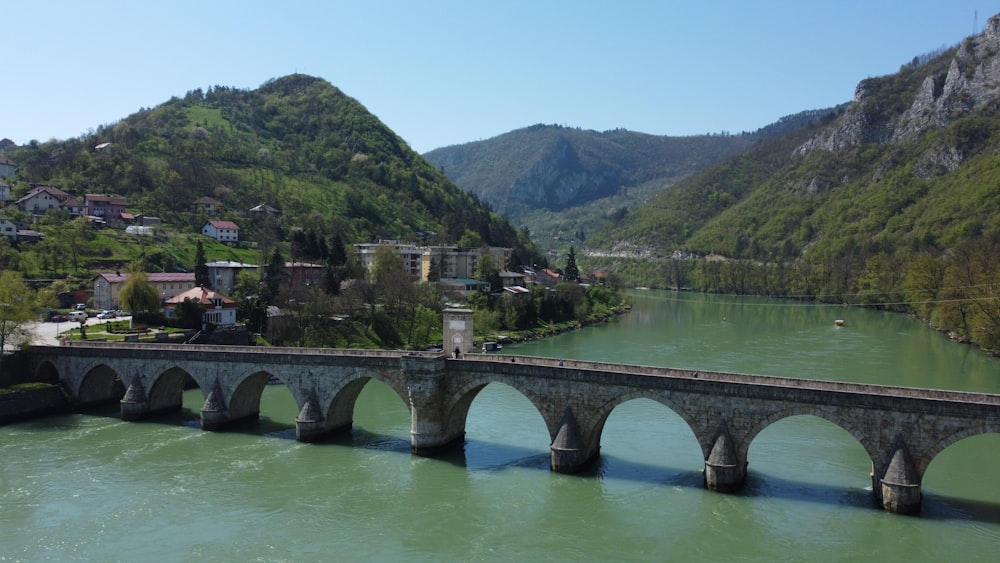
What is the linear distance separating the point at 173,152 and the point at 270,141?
33241mm

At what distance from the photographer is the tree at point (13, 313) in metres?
37.9

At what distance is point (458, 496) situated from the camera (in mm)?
25734

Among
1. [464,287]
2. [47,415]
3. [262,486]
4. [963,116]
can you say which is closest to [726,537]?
[262,486]

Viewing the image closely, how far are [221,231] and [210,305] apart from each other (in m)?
32.9

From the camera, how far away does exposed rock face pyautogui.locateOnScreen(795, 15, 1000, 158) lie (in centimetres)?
13112

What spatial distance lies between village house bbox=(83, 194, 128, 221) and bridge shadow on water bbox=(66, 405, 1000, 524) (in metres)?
46.0

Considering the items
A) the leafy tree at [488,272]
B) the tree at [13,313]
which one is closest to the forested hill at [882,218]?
the leafy tree at [488,272]

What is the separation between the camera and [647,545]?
21.6 m

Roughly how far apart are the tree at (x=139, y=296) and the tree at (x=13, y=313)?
872 cm

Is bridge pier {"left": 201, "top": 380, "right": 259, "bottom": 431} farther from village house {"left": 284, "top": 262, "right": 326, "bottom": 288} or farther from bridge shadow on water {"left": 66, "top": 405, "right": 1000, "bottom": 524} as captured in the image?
village house {"left": 284, "top": 262, "right": 326, "bottom": 288}

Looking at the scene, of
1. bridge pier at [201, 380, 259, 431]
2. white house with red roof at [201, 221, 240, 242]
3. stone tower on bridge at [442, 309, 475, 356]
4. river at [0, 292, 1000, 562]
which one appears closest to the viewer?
river at [0, 292, 1000, 562]

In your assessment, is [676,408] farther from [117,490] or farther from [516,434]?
[117,490]

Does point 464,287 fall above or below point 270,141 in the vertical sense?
below

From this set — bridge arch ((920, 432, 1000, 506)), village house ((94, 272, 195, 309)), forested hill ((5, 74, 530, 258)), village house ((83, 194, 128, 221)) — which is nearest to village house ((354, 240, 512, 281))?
forested hill ((5, 74, 530, 258))
